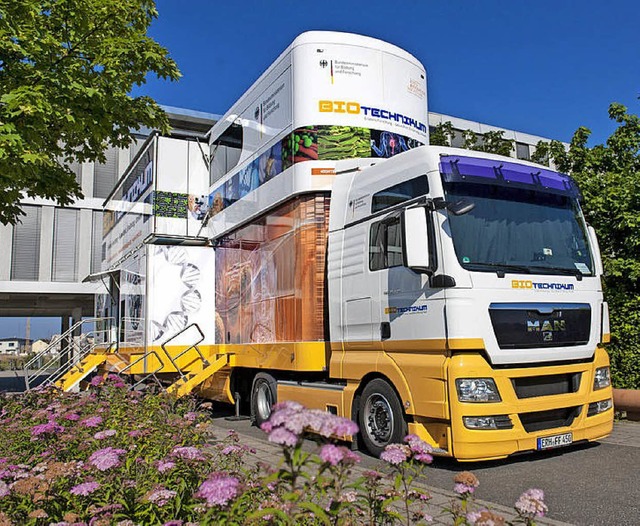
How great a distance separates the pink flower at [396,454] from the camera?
2.38 metres

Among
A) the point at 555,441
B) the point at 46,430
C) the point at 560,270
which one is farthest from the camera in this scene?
the point at 560,270

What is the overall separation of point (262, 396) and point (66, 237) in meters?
22.8

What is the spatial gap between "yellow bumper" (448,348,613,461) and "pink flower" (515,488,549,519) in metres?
3.53

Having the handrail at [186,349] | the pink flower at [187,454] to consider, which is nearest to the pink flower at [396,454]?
the pink flower at [187,454]

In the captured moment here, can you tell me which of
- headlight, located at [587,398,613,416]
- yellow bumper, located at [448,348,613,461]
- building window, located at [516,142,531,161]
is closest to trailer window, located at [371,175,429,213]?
yellow bumper, located at [448,348,613,461]

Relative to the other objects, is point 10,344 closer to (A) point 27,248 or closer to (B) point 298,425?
(A) point 27,248

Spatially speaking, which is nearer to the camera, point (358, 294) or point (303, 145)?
point (358, 294)

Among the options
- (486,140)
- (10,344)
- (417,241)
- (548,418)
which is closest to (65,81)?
(417,241)

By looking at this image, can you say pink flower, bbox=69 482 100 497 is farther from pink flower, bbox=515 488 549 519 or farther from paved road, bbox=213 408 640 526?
paved road, bbox=213 408 640 526

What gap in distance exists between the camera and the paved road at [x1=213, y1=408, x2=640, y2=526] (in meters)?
4.48

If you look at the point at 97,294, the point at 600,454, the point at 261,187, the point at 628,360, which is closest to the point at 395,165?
the point at 261,187

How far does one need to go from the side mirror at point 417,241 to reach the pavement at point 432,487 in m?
1.85

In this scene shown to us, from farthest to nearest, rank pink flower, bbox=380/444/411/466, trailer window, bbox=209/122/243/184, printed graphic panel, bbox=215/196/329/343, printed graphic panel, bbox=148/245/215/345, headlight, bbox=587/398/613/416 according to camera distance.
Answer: printed graphic panel, bbox=148/245/215/345
trailer window, bbox=209/122/243/184
printed graphic panel, bbox=215/196/329/343
headlight, bbox=587/398/613/416
pink flower, bbox=380/444/411/466

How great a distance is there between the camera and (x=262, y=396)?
905cm
